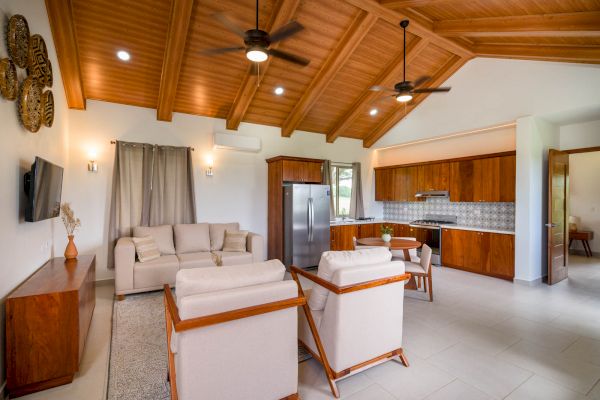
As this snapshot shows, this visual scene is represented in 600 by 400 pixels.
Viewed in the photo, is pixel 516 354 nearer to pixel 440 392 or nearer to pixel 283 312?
pixel 440 392

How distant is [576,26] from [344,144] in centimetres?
476

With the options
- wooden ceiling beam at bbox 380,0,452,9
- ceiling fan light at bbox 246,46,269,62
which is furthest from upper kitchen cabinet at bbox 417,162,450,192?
ceiling fan light at bbox 246,46,269,62

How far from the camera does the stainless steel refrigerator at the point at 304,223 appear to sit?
5.79 metres

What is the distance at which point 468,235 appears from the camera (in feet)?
18.7

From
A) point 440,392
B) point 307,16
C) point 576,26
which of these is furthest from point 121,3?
point 576,26

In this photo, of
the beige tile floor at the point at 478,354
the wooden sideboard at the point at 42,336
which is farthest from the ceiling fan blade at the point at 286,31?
the beige tile floor at the point at 478,354

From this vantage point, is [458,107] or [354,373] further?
[458,107]

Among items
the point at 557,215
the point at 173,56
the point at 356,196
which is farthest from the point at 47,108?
the point at 557,215

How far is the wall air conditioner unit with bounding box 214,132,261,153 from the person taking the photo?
18.6 ft

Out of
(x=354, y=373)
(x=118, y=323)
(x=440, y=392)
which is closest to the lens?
(x=440, y=392)

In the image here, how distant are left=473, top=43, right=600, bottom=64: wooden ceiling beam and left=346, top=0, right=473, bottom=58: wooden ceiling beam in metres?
0.30

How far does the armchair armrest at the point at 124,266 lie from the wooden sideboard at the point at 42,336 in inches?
64.4

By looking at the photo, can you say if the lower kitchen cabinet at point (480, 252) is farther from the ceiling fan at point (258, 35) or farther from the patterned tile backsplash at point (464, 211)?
the ceiling fan at point (258, 35)

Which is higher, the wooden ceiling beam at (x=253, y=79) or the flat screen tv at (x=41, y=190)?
the wooden ceiling beam at (x=253, y=79)
